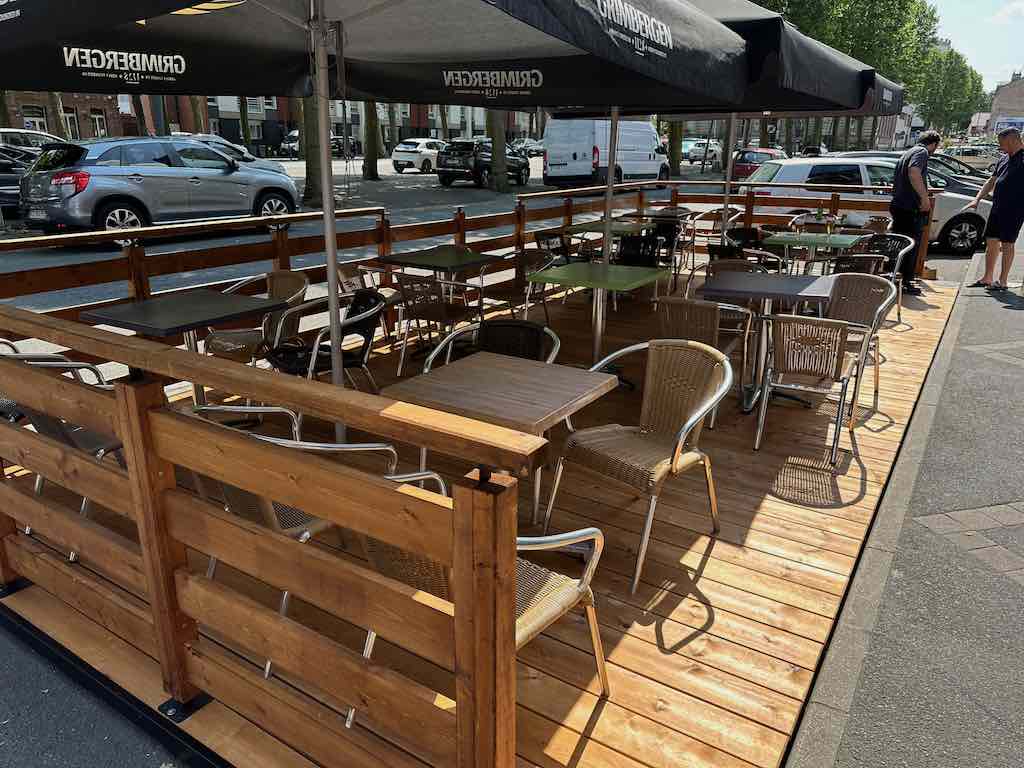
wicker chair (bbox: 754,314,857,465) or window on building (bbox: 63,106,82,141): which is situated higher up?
window on building (bbox: 63,106,82,141)

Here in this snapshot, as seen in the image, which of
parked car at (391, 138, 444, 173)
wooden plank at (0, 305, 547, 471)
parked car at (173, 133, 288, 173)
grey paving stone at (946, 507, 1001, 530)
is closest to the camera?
wooden plank at (0, 305, 547, 471)

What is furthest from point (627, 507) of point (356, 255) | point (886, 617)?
point (356, 255)

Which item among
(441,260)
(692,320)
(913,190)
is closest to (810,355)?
(692,320)

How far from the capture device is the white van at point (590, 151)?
22.2 m

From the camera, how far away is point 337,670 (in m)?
1.91

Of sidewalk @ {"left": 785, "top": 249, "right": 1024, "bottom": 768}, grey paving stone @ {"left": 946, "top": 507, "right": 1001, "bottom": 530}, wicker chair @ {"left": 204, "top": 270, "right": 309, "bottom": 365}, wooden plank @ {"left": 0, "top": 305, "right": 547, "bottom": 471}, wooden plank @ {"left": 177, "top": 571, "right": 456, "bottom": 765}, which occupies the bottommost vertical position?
grey paving stone @ {"left": 946, "top": 507, "right": 1001, "bottom": 530}

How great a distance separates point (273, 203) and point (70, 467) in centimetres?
1258

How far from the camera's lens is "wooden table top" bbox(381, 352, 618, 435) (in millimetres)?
2742

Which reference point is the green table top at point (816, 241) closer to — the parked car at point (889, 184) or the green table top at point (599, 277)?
the green table top at point (599, 277)

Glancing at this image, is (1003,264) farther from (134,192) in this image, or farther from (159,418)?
(134,192)

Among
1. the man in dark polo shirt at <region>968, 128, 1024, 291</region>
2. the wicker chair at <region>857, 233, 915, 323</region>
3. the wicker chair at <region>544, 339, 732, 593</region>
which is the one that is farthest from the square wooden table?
the man in dark polo shirt at <region>968, 128, 1024, 291</region>

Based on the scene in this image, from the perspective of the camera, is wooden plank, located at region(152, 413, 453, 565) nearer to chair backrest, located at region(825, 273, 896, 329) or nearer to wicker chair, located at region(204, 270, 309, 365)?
wicker chair, located at region(204, 270, 309, 365)

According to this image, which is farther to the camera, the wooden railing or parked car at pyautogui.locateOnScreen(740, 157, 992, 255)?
parked car at pyautogui.locateOnScreen(740, 157, 992, 255)

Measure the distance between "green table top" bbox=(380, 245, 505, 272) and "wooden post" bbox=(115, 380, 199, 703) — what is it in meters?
3.67
